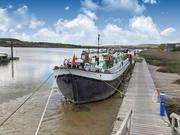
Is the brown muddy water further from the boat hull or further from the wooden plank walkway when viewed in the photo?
the wooden plank walkway

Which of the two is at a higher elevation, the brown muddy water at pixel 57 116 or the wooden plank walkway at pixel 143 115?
the wooden plank walkway at pixel 143 115

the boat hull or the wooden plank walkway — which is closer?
the wooden plank walkway

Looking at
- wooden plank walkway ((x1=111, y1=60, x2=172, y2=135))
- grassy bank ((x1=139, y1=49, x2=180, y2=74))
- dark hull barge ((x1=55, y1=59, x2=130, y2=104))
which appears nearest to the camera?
wooden plank walkway ((x1=111, y1=60, x2=172, y2=135))

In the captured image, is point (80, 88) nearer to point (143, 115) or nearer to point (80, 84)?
point (80, 84)

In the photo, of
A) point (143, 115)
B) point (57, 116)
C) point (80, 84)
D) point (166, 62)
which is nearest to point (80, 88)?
point (80, 84)

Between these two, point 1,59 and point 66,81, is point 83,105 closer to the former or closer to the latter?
point 66,81

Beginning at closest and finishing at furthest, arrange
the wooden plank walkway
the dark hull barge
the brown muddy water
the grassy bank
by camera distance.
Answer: the wooden plank walkway → the brown muddy water → the dark hull barge → the grassy bank

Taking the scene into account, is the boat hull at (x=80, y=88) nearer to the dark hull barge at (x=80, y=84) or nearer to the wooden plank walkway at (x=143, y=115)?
the dark hull barge at (x=80, y=84)

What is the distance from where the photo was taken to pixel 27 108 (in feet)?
53.6

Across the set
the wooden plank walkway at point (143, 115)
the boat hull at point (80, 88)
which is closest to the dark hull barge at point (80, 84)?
the boat hull at point (80, 88)

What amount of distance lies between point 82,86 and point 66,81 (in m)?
0.92

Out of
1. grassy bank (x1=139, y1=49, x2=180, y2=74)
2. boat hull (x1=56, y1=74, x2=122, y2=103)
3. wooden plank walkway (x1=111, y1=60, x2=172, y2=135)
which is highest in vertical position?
boat hull (x1=56, y1=74, x2=122, y2=103)

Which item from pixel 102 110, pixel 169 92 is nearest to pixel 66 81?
pixel 102 110

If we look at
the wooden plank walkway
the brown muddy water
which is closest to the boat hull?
the brown muddy water
